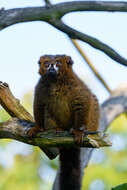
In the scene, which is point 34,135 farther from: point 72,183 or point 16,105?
point 72,183

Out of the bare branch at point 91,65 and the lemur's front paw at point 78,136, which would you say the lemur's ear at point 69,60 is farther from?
the bare branch at point 91,65

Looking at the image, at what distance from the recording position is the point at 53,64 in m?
5.83

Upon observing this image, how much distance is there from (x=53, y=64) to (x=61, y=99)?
0.53 metres

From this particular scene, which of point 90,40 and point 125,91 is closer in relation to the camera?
point 90,40

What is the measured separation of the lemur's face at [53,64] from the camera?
5.77 meters

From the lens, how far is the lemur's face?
227 inches

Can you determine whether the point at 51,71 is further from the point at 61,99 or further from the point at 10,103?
the point at 10,103

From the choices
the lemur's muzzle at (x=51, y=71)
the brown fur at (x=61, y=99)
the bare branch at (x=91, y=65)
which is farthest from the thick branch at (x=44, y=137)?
the bare branch at (x=91, y=65)

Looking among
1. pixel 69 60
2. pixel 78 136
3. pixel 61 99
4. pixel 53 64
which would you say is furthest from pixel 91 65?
pixel 78 136

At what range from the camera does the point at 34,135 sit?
5051 mm

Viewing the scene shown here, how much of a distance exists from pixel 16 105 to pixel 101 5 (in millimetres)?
1878

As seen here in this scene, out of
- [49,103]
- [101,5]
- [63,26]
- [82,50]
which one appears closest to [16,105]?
[49,103]

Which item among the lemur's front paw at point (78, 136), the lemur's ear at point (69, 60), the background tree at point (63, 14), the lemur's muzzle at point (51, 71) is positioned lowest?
the lemur's front paw at point (78, 136)

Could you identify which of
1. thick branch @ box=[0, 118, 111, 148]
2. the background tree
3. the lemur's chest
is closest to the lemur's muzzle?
the lemur's chest
